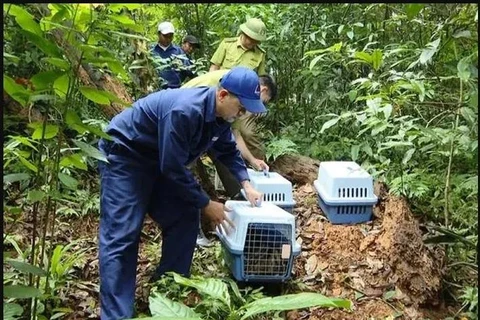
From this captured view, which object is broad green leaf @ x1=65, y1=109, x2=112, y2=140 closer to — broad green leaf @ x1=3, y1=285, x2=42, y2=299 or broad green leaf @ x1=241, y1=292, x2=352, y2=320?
broad green leaf @ x1=3, y1=285, x2=42, y2=299

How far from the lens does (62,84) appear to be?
1.46 m

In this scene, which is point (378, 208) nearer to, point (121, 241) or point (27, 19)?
point (121, 241)

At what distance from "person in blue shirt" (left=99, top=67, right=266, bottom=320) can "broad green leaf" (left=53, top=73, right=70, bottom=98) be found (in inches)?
33.1

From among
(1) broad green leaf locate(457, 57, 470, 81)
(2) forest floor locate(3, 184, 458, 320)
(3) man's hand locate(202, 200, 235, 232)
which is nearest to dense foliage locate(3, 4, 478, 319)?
(1) broad green leaf locate(457, 57, 470, 81)

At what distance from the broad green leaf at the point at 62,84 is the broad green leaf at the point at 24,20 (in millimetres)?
145

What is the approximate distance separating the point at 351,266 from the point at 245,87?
1.21m

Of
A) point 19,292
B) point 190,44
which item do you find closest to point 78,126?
point 19,292

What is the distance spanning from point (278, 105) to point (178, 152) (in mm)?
3287

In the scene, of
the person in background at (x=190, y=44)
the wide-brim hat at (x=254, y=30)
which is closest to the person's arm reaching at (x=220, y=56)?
the wide-brim hat at (x=254, y=30)

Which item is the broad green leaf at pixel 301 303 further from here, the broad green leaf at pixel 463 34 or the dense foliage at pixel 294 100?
the broad green leaf at pixel 463 34

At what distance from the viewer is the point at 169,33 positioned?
508 cm

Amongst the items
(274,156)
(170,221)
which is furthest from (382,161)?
(170,221)

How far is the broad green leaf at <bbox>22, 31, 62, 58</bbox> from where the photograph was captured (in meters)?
1.30

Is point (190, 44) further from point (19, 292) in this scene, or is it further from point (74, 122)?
point (19, 292)
